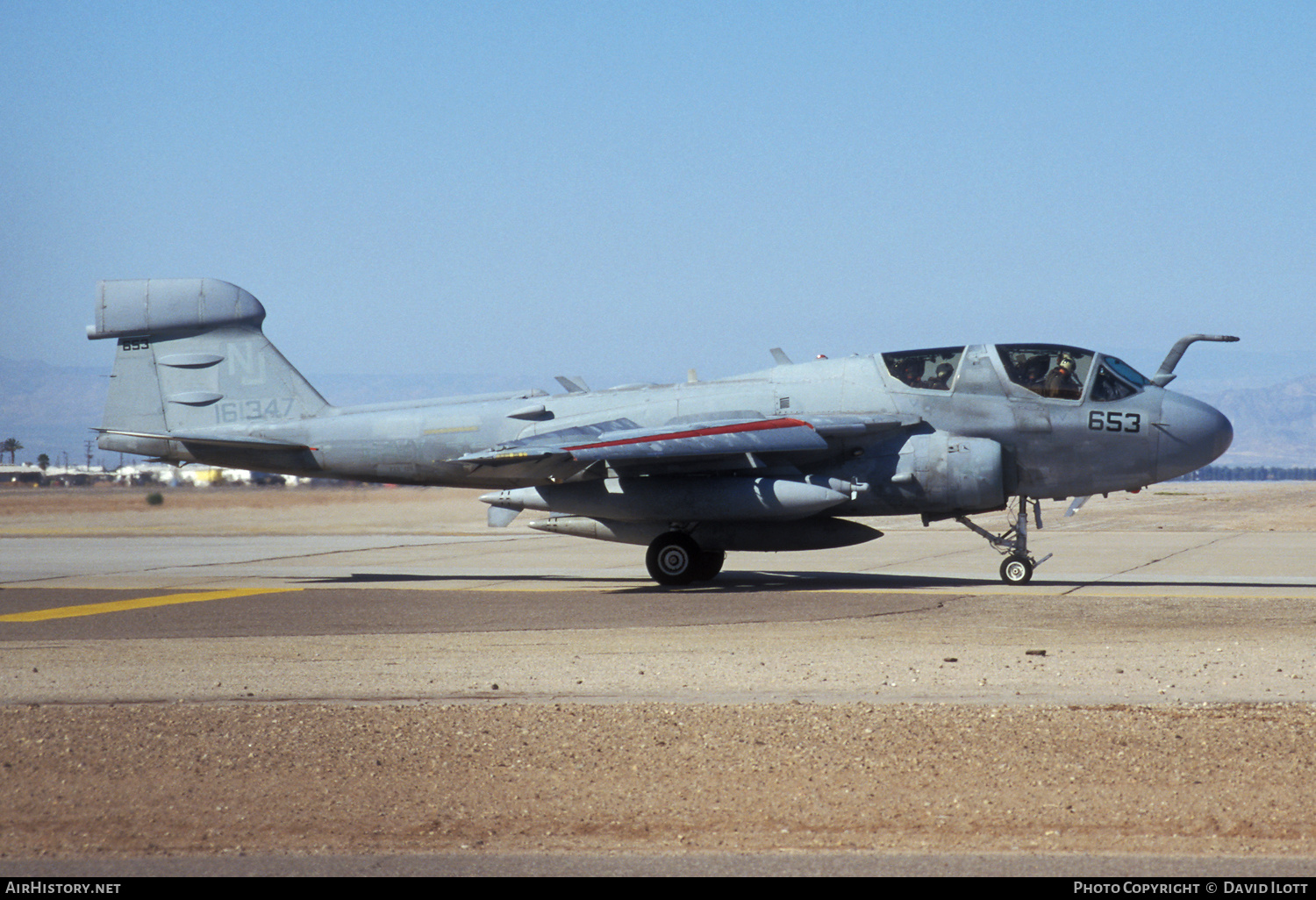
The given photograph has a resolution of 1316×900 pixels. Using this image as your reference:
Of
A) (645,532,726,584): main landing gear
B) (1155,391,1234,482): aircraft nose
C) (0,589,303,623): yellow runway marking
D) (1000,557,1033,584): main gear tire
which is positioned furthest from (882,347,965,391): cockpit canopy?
(0,589,303,623): yellow runway marking

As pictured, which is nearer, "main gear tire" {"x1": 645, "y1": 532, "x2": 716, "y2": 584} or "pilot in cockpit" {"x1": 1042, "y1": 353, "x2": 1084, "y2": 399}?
"pilot in cockpit" {"x1": 1042, "y1": 353, "x2": 1084, "y2": 399}

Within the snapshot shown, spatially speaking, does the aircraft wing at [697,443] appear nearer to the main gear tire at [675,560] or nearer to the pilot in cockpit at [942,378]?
the pilot in cockpit at [942,378]

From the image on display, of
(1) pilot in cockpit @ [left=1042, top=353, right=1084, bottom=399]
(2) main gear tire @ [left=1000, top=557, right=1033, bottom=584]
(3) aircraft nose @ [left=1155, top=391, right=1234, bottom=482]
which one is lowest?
(2) main gear tire @ [left=1000, top=557, right=1033, bottom=584]

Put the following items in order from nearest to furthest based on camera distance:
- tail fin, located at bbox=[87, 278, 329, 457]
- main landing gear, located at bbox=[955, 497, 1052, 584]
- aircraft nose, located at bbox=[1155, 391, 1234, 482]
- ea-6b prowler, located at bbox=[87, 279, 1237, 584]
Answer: aircraft nose, located at bbox=[1155, 391, 1234, 482]
ea-6b prowler, located at bbox=[87, 279, 1237, 584]
main landing gear, located at bbox=[955, 497, 1052, 584]
tail fin, located at bbox=[87, 278, 329, 457]

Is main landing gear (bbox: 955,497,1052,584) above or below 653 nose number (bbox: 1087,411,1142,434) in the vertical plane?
below

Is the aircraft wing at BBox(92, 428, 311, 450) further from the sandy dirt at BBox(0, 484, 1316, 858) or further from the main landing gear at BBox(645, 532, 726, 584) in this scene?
the sandy dirt at BBox(0, 484, 1316, 858)

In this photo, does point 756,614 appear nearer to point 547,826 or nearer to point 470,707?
point 470,707

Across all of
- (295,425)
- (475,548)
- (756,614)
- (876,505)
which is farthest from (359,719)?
(475,548)

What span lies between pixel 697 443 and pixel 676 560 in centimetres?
196

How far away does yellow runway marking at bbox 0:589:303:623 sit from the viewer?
13.6m

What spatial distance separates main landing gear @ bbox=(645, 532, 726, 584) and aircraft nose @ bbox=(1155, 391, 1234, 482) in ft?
20.7

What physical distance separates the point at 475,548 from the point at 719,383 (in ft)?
38.8

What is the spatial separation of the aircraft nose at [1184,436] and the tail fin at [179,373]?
1279 cm

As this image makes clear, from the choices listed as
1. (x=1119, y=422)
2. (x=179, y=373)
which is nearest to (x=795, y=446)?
(x=1119, y=422)
